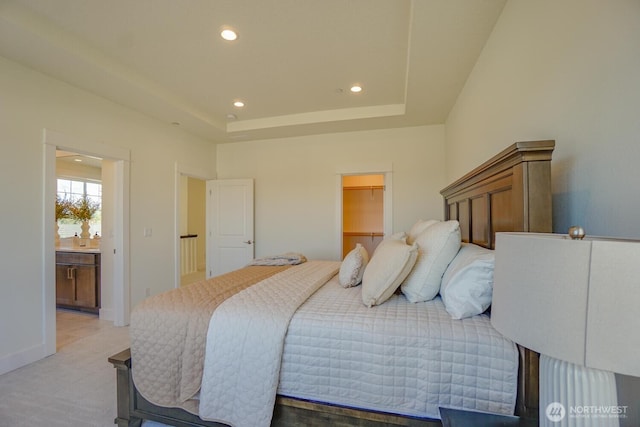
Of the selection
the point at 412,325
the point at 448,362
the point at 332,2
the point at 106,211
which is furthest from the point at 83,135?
the point at 448,362

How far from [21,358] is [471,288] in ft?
11.5

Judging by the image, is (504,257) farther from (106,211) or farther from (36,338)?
(106,211)

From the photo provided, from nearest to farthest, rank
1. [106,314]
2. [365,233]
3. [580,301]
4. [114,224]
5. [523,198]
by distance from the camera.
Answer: [580,301]
[523,198]
[114,224]
[106,314]
[365,233]

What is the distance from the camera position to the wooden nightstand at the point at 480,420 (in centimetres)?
103

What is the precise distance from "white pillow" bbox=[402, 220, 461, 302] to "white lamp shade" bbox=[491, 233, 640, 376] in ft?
2.96

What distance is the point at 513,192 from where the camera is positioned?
1.31 m

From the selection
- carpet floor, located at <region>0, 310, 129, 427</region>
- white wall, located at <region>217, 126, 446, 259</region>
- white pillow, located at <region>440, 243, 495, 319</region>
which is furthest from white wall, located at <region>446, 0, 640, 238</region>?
carpet floor, located at <region>0, 310, 129, 427</region>

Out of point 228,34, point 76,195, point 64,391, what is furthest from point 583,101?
point 76,195

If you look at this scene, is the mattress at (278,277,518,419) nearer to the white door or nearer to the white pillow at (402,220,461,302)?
the white pillow at (402,220,461,302)

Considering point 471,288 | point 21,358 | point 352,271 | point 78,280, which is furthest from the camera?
point 78,280

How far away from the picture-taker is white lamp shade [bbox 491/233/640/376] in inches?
21.3

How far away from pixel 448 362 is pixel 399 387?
242mm

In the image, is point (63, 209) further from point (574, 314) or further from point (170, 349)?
point (574, 314)

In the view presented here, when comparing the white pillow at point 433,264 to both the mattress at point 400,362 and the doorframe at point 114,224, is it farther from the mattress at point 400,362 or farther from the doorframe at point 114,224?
the doorframe at point 114,224
